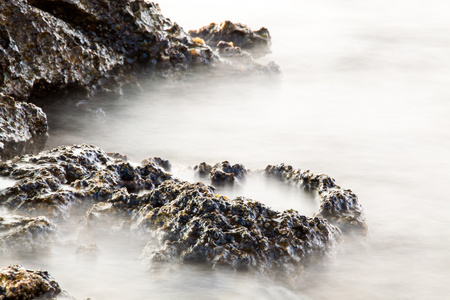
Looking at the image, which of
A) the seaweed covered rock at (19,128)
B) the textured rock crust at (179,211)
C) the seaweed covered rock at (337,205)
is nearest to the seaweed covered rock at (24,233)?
the textured rock crust at (179,211)

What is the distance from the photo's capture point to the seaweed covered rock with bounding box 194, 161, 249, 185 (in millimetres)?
3889

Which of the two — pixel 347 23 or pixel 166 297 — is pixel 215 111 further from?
pixel 347 23

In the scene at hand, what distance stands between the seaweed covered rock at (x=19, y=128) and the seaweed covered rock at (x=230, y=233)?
5.42 feet

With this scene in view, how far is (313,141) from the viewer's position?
213 inches

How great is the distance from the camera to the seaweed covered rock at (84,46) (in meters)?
4.88

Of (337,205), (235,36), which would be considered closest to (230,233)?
(337,205)

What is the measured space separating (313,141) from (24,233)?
3.24m

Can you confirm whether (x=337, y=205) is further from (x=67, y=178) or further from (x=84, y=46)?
(x=84, y=46)

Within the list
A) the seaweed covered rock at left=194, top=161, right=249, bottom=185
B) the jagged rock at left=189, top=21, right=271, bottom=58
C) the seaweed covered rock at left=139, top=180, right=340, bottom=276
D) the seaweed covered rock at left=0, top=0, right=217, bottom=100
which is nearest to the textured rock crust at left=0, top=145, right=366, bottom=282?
the seaweed covered rock at left=139, top=180, right=340, bottom=276

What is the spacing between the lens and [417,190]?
14.4 feet

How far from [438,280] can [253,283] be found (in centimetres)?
112

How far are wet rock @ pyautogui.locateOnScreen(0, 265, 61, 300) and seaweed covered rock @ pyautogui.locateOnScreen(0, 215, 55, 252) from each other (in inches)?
22.3

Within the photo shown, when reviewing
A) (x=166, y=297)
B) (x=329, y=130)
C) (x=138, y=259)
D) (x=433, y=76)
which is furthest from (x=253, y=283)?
(x=433, y=76)

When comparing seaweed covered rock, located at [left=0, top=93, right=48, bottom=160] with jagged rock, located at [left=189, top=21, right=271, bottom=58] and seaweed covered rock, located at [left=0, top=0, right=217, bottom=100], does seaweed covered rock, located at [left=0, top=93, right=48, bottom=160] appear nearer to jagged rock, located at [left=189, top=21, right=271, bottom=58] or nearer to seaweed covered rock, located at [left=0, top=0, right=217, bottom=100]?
seaweed covered rock, located at [left=0, top=0, right=217, bottom=100]
